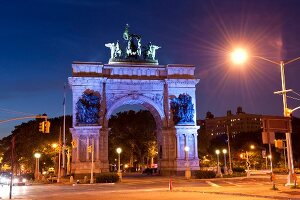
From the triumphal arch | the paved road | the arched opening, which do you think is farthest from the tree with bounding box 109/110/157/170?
the paved road

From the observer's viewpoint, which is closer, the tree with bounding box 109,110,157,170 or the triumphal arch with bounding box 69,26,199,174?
the triumphal arch with bounding box 69,26,199,174

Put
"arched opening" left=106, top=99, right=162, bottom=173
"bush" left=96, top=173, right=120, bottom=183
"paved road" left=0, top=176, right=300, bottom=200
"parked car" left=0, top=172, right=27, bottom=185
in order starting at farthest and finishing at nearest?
"arched opening" left=106, top=99, right=162, bottom=173
"parked car" left=0, top=172, right=27, bottom=185
"bush" left=96, top=173, right=120, bottom=183
"paved road" left=0, top=176, right=300, bottom=200

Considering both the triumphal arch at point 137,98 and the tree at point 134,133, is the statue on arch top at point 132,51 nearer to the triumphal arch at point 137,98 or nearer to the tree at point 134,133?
the triumphal arch at point 137,98

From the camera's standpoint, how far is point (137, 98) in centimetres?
5925

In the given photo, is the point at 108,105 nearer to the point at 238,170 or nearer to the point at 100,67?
the point at 100,67

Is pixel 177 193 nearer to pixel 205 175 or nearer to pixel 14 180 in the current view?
pixel 205 175

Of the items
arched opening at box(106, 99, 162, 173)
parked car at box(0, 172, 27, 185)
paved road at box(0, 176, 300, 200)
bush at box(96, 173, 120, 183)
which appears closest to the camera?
paved road at box(0, 176, 300, 200)

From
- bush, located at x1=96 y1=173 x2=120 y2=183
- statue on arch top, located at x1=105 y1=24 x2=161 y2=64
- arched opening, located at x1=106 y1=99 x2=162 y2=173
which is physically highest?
statue on arch top, located at x1=105 y1=24 x2=161 y2=64

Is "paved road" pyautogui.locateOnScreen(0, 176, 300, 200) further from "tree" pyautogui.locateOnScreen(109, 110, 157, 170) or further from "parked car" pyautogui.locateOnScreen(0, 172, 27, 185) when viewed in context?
"tree" pyautogui.locateOnScreen(109, 110, 157, 170)

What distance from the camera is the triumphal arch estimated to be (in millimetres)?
Answer: 56156

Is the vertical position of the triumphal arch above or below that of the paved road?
above

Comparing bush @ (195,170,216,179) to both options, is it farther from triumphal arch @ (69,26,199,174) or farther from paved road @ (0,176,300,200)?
paved road @ (0,176,300,200)

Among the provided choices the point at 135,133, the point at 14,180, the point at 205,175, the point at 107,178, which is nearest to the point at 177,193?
the point at 107,178

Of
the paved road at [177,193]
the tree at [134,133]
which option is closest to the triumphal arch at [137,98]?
the paved road at [177,193]
